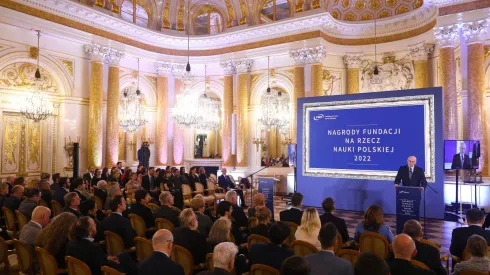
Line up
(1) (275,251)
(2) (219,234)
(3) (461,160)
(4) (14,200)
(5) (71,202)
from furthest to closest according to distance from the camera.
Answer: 1. (3) (461,160)
2. (4) (14,200)
3. (5) (71,202)
4. (2) (219,234)
5. (1) (275,251)

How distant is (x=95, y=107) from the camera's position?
12.6 m

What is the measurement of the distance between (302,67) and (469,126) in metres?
5.70

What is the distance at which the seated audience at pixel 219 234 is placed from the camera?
3836 millimetres

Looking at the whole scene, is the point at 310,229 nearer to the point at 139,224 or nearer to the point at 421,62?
the point at 139,224

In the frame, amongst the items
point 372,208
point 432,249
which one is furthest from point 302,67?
point 432,249

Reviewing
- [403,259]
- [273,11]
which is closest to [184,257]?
Result: [403,259]

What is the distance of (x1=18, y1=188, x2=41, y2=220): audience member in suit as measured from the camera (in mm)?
5586

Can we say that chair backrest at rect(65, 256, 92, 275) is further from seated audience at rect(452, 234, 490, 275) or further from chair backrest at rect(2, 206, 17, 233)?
chair backrest at rect(2, 206, 17, 233)

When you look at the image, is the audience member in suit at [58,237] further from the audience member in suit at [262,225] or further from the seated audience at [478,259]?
the seated audience at [478,259]

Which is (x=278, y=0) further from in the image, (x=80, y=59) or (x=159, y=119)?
(x=80, y=59)

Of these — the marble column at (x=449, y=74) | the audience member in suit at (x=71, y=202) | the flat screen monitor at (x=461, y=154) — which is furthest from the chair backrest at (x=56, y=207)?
the marble column at (x=449, y=74)

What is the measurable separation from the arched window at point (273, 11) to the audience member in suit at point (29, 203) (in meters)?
11.0

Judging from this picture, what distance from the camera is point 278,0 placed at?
571 inches

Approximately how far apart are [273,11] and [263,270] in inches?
517
